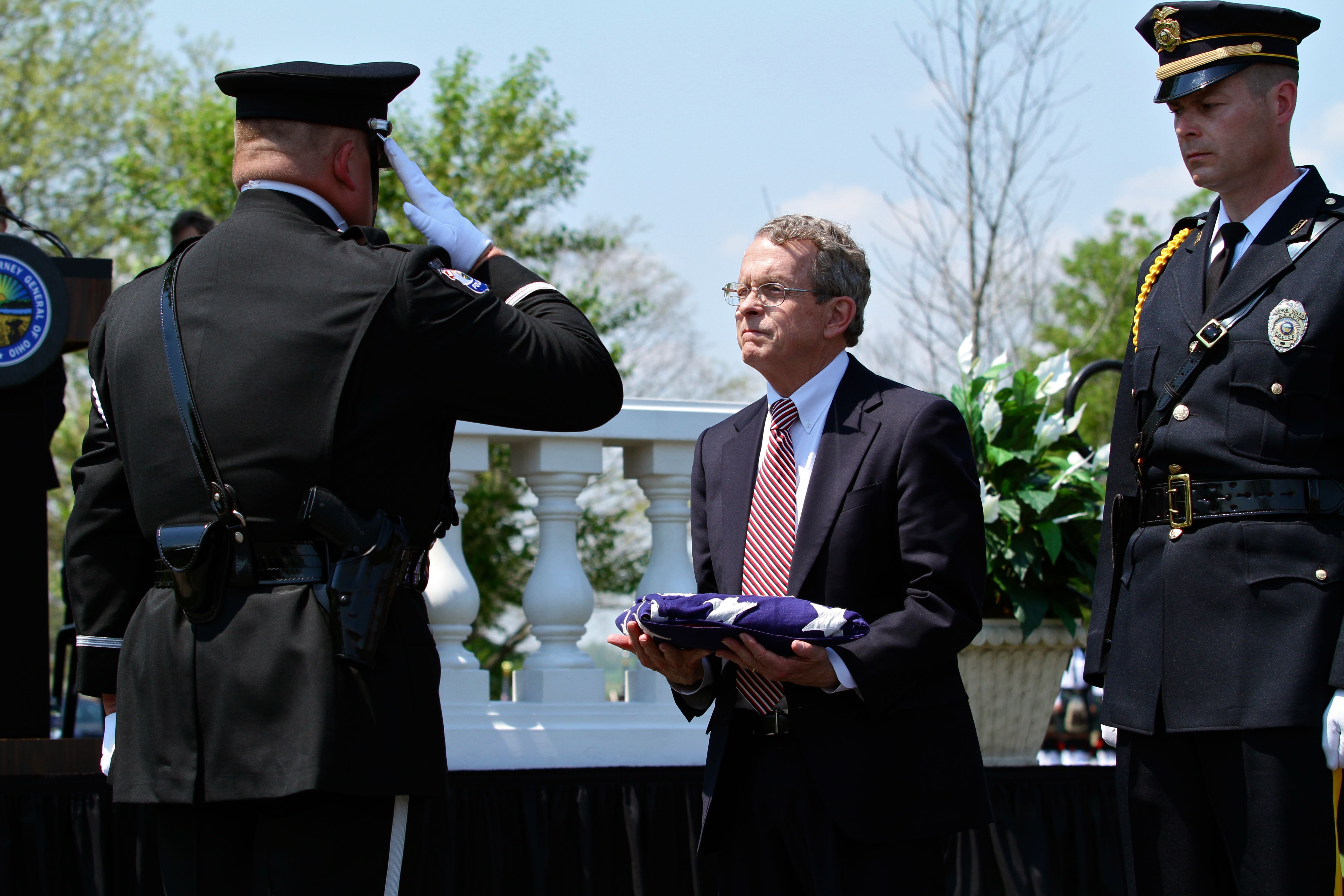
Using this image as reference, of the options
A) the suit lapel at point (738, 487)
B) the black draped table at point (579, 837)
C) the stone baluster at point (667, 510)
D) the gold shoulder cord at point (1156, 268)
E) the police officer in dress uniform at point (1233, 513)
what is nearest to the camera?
the police officer in dress uniform at point (1233, 513)

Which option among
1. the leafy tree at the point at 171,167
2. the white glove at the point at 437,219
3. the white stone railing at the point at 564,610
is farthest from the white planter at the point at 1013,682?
the leafy tree at the point at 171,167

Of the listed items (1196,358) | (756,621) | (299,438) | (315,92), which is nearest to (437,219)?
(315,92)

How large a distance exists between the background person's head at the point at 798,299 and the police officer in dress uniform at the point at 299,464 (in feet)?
1.69

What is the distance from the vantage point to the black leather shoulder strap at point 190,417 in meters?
2.36

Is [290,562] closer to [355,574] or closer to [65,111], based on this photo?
[355,574]

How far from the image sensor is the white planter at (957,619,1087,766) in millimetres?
4172

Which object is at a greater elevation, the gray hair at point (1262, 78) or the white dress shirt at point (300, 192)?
the gray hair at point (1262, 78)

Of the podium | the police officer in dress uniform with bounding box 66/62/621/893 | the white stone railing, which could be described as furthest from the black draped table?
the police officer in dress uniform with bounding box 66/62/621/893

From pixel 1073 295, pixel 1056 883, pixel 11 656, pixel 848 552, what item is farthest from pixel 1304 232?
pixel 1073 295

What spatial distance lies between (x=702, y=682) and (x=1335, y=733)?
119 centimetres

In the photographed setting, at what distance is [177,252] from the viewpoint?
2621 millimetres

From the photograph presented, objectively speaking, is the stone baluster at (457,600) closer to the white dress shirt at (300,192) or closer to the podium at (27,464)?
the podium at (27,464)

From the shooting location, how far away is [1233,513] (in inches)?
105

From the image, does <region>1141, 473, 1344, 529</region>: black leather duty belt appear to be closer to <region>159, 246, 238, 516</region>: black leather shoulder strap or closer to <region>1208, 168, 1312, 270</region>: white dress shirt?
<region>1208, 168, 1312, 270</region>: white dress shirt
